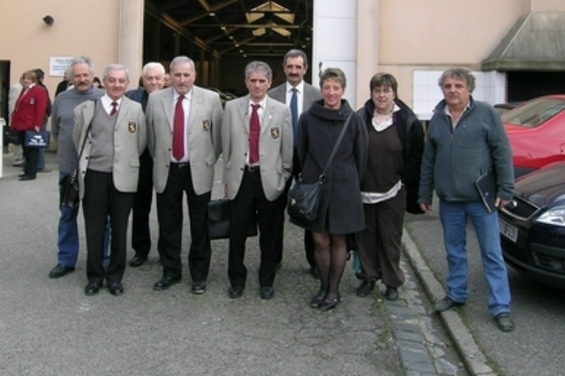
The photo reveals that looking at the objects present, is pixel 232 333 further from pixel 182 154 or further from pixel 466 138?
pixel 466 138

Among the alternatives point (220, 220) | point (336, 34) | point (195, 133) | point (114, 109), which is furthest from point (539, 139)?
point (336, 34)

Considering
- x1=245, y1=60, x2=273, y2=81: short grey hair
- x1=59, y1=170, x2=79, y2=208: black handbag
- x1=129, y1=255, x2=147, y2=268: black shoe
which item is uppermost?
x1=245, y1=60, x2=273, y2=81: short grey hair

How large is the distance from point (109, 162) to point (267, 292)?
1687mm

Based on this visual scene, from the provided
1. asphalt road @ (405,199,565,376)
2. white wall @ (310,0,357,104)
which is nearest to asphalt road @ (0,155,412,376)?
asphalt road @ (405,199,565,376)

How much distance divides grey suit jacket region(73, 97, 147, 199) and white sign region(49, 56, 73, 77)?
32.2 feet

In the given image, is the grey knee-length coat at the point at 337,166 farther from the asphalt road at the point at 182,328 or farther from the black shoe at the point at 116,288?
the black shoe at the point at 116,288

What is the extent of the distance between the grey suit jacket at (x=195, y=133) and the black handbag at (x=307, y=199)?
33.3 inches

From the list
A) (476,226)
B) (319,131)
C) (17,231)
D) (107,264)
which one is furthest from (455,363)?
(17,231)

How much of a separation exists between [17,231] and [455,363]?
218 inches

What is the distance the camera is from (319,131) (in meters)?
5.28

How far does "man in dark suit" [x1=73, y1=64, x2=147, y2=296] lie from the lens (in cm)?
557

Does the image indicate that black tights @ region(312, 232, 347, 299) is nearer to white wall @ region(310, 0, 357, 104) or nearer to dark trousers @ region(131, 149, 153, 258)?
dark trousers @ region(131, 149, 153, 258)

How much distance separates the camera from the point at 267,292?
5.73m

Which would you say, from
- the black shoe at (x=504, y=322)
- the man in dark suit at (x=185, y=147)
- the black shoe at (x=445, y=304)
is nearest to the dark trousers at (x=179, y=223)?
the man in dark suit at (x=185, y=147)
